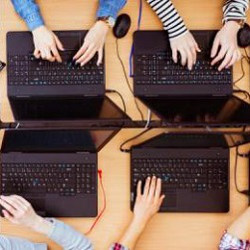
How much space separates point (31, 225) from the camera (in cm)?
157

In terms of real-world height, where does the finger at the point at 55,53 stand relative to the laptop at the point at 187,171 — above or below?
above

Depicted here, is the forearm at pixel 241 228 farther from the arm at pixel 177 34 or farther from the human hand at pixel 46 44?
the human hand at pixel 46 44

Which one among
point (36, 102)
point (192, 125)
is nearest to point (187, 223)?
point (192, 125)

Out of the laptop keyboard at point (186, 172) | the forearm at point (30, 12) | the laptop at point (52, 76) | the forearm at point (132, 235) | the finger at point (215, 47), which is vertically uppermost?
the forearm at point (30, 12)

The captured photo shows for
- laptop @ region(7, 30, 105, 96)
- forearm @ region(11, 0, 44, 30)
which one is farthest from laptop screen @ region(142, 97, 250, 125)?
forearm @ region(11, 0, 44, 30)

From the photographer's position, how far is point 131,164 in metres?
1.64

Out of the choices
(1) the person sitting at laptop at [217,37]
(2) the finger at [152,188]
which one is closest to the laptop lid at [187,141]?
(2) the finger at [152,188]

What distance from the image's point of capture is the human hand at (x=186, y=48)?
1.60 meters

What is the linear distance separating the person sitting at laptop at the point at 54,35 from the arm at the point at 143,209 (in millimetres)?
472

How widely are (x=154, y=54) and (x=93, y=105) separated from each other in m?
0.27

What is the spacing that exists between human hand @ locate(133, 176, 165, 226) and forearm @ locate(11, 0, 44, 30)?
2.07 ft

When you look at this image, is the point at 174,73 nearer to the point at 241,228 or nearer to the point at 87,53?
the point at 87,53

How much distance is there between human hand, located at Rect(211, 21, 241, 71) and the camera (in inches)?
63.1

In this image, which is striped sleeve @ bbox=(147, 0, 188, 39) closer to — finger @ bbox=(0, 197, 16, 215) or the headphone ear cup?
the headphone ear cup
